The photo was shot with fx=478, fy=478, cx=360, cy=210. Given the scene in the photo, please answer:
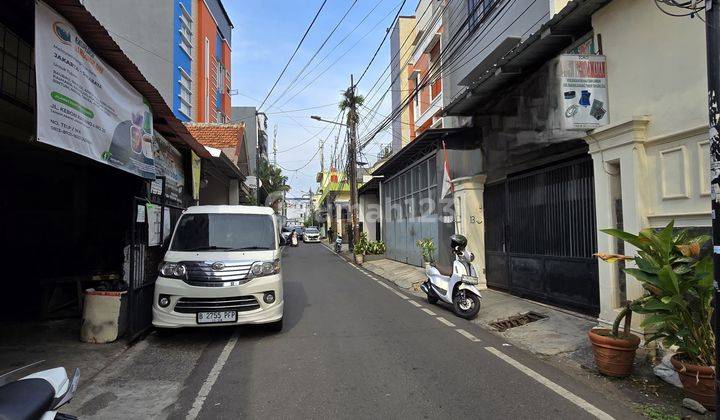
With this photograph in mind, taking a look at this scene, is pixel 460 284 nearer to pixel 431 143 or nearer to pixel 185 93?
pixel 431 143

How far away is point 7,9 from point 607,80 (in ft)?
23.4

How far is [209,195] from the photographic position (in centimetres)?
1855

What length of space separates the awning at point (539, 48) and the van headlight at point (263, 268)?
5.20 m

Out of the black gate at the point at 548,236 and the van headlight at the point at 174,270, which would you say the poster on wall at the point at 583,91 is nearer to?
the black gate at the point at 548,236

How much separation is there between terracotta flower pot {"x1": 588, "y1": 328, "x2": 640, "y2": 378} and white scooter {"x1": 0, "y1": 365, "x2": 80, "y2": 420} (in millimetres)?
4693

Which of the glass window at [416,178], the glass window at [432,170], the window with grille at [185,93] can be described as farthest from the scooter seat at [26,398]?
the window with grille at [185,93]

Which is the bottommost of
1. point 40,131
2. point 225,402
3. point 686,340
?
point 225,402

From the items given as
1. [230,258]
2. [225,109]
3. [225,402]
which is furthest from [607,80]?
[225,109]

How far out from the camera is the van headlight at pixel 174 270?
6.55 m

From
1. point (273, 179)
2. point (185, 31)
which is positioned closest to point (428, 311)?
point (185, 31)

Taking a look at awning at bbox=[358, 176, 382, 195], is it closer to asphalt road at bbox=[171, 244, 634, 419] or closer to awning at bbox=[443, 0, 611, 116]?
awning at bbox=[443, 0, 611, 116]

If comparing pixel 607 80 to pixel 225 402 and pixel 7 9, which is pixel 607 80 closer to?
pixel 225 402

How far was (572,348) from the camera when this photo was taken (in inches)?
239

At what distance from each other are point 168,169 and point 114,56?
3.69 meters
